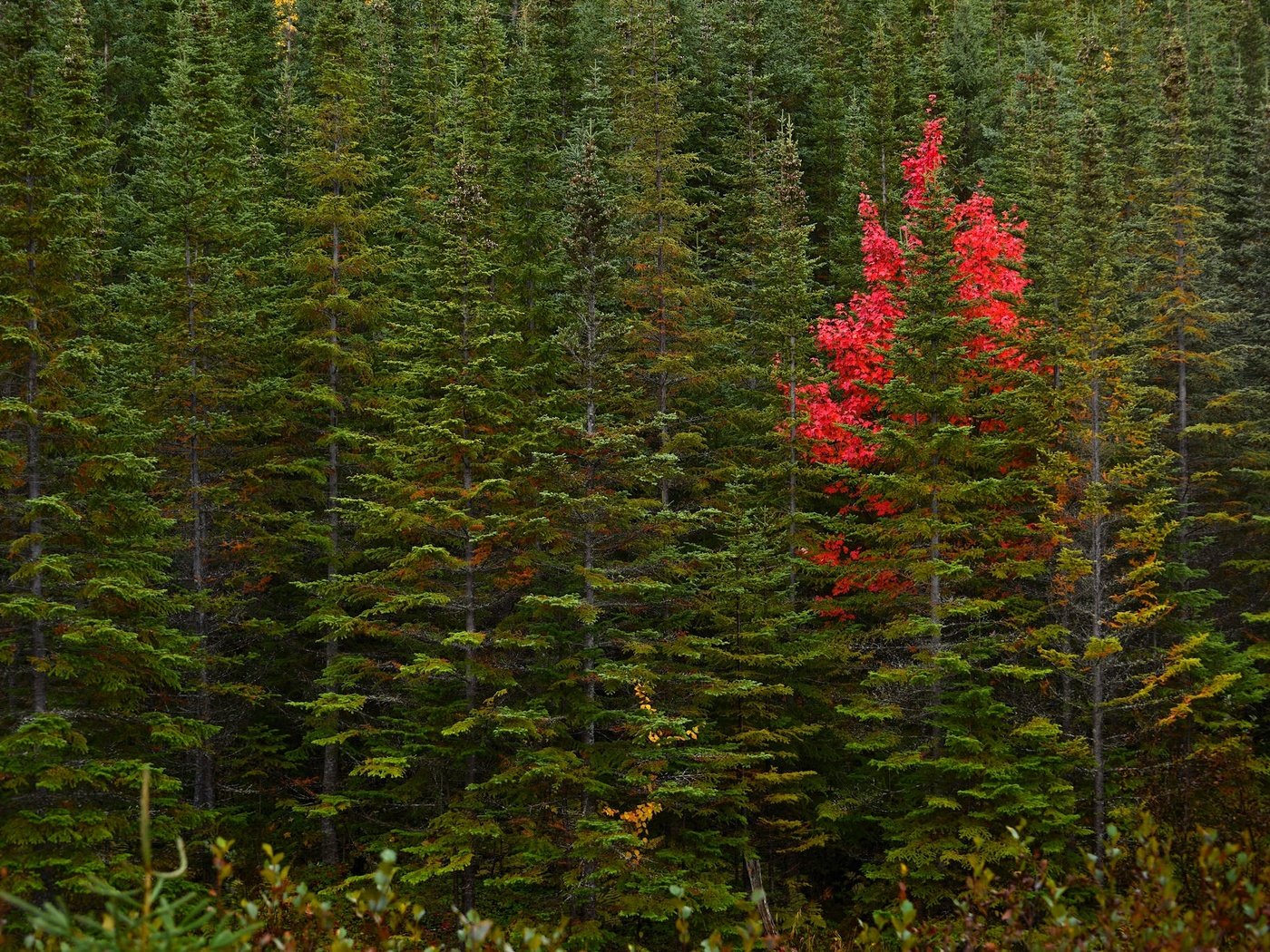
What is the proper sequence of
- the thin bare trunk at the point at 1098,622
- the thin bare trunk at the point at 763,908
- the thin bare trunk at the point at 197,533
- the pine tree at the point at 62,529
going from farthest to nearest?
the thin bare trunk at the point at 197,533, the thin bare trunk at the point at 1098,622, the pine tree at the point at 62,529, the thin bare trunk at the point at 763,908

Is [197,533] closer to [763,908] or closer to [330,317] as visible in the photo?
[330,317]

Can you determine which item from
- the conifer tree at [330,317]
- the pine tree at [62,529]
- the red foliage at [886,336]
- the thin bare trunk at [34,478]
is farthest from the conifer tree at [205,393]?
the red foliage at [886,336]

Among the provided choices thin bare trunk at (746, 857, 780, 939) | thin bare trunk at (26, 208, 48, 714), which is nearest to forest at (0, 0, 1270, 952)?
thin bare trunk at (26, 208, 48, 714)

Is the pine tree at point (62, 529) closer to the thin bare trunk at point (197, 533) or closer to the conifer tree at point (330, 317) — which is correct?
the thin bare trunk at point (197, 533)

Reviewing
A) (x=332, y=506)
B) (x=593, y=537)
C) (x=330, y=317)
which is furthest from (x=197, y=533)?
(x=593, y=537)

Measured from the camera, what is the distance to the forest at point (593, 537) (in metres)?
17.5

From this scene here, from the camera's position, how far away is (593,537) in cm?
2003

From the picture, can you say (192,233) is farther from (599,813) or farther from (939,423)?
(939,423)

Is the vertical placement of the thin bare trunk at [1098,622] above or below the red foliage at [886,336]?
below

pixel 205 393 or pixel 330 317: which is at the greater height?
pixel 330 317

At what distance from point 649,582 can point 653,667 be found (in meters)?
2.47

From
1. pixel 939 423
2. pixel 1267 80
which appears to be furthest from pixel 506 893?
pixel 1267 80

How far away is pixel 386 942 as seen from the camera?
14.4 feet

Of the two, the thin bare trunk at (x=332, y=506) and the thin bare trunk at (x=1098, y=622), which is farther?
the thin bare trunk at (x=332, y=506)
